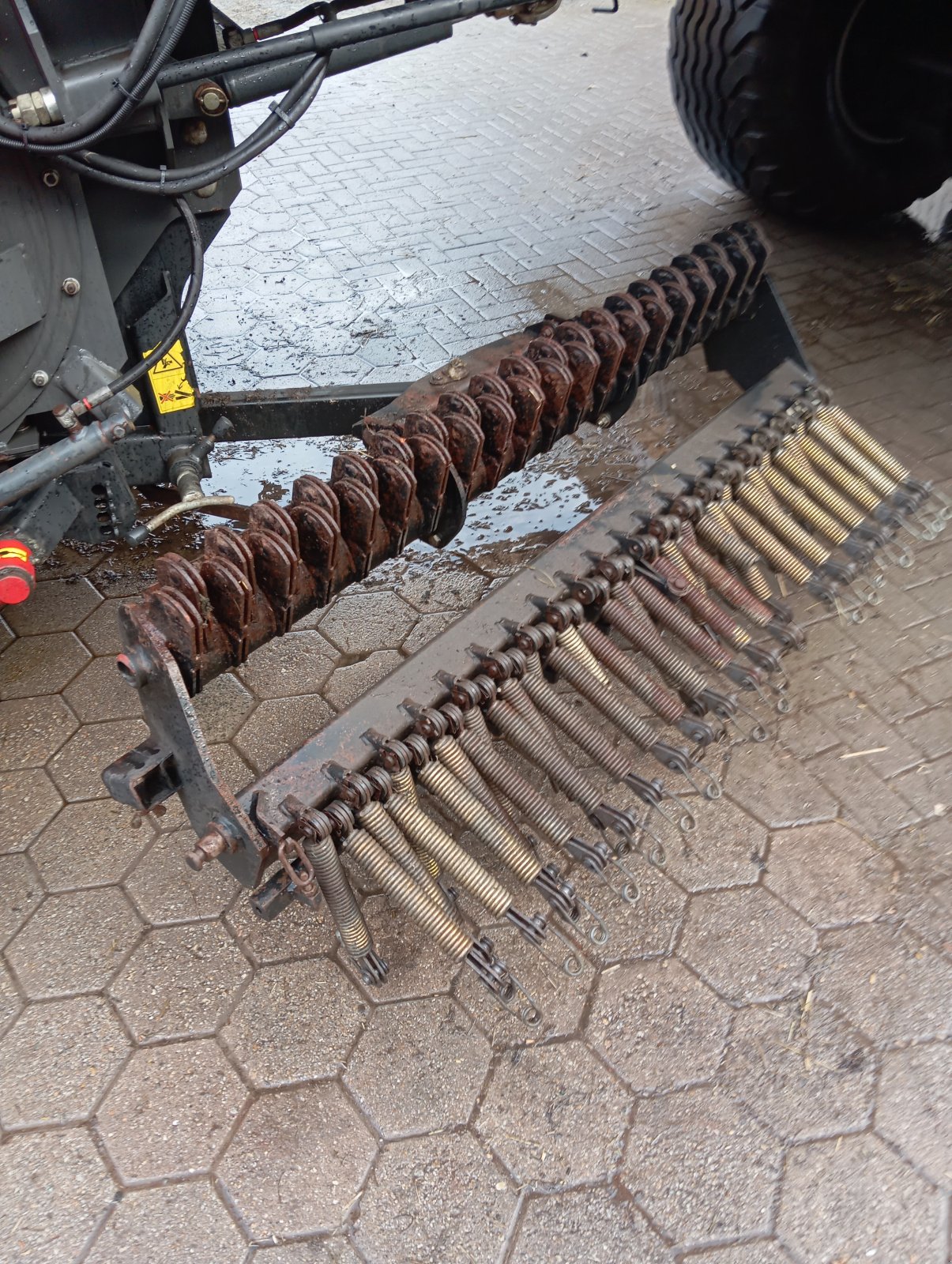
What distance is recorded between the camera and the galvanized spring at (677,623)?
2307 millimetres

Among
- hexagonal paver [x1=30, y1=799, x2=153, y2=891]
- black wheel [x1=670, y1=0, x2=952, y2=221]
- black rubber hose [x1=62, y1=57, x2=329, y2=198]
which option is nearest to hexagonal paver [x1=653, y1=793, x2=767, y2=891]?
hexagonal paver [x1=30, y1=799, x2=153, y2=891]

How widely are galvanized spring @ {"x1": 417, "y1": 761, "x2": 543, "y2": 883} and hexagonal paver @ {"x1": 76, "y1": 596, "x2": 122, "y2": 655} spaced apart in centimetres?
128

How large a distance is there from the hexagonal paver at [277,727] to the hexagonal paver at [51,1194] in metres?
0.92

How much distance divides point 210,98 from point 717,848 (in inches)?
81.5

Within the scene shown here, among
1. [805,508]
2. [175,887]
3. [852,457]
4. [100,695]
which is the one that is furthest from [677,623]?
[100,695]

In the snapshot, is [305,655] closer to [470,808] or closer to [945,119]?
[470,808]

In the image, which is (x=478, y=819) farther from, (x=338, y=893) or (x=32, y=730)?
(x=32, y=730)

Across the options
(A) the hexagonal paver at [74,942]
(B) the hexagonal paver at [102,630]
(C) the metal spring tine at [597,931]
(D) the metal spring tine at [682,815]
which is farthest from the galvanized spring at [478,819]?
(B) the hexagonal paver at [102,630]

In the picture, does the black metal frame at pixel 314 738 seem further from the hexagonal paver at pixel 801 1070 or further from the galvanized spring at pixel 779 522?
the hexagonal paver at pixel 801 1070

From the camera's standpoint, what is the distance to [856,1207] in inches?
67.0

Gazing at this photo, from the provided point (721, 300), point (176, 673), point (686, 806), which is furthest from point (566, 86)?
point (176, 673)

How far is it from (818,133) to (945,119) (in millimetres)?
492

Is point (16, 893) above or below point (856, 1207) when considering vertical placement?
above

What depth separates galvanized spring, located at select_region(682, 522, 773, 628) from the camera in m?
2.41
